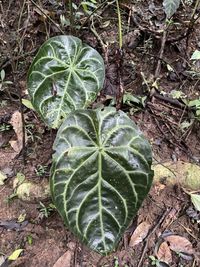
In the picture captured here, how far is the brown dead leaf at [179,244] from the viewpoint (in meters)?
1.61

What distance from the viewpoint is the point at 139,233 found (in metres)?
1.64

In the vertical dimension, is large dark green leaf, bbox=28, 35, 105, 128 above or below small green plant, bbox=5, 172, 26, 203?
above

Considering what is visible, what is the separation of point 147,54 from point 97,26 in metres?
0.36

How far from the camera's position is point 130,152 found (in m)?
1.27

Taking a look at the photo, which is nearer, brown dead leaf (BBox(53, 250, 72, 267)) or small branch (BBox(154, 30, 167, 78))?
brown dead leaf (BBox(53, 250, 72, 267))

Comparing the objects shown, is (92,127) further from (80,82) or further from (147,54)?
(147,54)

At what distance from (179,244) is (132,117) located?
661 millimetres

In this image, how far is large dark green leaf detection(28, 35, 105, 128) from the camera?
1.49 meters

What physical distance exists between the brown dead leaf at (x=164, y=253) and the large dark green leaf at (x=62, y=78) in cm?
63

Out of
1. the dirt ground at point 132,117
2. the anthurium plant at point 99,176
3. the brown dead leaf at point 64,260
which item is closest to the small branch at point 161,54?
the dirt ground at point 132,117

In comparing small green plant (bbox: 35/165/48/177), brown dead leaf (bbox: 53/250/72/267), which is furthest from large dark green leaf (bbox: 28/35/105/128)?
brown dead leaf (bbox: 53/250/72/267)

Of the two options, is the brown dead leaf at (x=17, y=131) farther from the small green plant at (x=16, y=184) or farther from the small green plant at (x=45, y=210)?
the small green plant at (x=45, y=210)

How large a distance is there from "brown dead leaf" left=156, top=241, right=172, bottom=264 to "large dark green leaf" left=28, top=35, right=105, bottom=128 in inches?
24.6

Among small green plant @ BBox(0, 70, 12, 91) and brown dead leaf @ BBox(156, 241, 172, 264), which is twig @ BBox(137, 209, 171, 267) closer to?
brown dead leaf @ BBox(156, 241, 172, 264)
